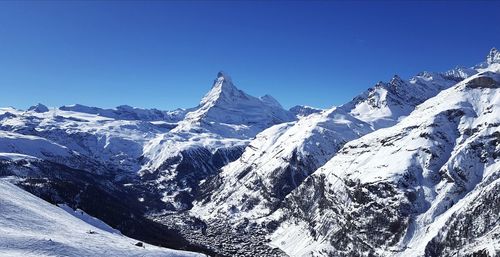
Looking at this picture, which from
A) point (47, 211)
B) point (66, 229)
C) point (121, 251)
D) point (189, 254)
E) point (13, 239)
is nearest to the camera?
point (13, 239)

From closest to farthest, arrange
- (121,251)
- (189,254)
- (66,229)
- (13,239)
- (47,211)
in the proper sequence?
(13,239), (121,251), (66,229), (189,254), (47,211)

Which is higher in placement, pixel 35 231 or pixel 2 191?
pixel 2 191

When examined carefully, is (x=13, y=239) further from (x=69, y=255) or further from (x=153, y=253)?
(x=153, y=253)

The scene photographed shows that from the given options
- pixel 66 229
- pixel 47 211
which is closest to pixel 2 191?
pixel 47 211

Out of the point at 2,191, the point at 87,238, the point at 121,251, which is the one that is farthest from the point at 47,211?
the point at 121,251

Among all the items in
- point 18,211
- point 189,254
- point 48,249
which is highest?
point 18,211

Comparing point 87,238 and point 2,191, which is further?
point 2,191
